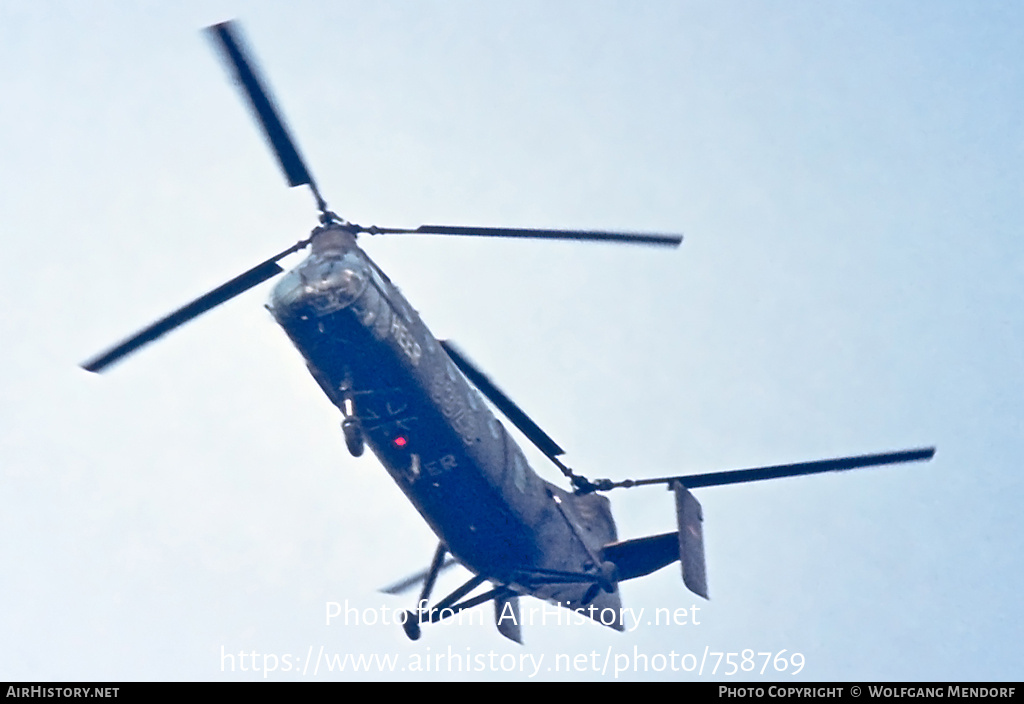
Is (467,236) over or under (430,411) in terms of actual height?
over

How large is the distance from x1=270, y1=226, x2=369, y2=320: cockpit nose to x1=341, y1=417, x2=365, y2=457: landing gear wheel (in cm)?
153

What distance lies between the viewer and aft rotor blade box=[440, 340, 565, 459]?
1816cm

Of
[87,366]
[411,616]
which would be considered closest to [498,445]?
[411,616]

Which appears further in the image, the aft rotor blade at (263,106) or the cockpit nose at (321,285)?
the cockpit nose at (321,285)

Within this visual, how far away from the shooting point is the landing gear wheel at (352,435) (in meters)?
15.5

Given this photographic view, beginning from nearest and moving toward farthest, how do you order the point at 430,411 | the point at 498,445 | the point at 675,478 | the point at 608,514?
1. the point at 430,411
2. the point at 498,445
3. the point at 675,478
4. the point at 608,514

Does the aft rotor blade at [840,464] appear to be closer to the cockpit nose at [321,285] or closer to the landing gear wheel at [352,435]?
the landing gear wheel at [352,435]

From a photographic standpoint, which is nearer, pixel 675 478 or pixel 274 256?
pixel 274 256

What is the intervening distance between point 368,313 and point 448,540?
4701 mm

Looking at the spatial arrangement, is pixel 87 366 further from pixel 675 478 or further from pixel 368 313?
pixel 675 478

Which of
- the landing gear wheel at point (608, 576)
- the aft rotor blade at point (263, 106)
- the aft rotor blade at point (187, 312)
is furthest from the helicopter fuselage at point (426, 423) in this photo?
the aft rotor blade at point (263, 106)

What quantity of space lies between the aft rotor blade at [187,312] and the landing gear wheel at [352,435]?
2.47 m

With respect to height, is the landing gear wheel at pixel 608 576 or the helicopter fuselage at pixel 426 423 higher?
the helicopter fuselage at pixel 426 423

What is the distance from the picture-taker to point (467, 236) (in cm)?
1612
